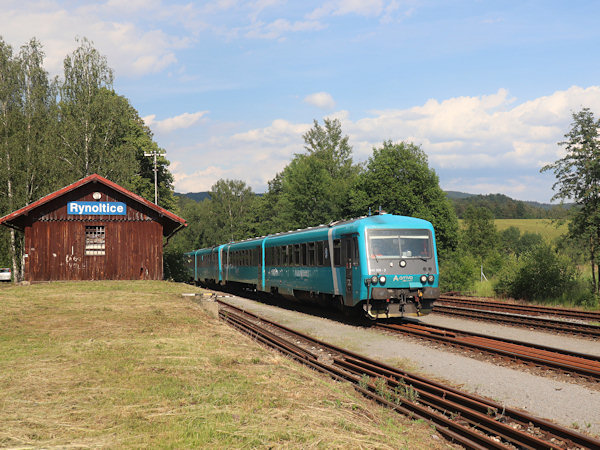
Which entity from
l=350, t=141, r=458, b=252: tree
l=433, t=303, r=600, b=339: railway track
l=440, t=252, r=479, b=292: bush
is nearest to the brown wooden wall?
l=433, t=303, r=600, b=339: railway track

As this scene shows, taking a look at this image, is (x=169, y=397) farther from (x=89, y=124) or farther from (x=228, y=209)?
(x=228, y=209)

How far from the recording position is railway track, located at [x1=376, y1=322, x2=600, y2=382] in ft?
32.2

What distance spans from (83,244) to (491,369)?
2397 cm

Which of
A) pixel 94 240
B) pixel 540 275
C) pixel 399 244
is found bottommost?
pixel 540 275

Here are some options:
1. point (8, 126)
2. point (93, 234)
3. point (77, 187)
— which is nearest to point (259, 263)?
point (93, 234)

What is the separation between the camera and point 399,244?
55.4 ft

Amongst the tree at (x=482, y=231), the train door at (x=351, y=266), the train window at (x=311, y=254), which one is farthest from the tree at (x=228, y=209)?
the train door at (x=351, y=266)

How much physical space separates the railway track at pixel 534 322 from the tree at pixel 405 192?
3065 cm

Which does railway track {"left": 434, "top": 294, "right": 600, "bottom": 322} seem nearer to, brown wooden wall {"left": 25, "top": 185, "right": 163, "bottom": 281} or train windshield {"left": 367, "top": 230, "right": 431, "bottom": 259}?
train windshield {"left": 367, "top": 230, "right": 431, "bottom": 259}

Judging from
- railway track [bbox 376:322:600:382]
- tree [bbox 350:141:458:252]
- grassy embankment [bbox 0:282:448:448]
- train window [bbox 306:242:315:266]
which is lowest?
railway track [bbox 376:322:600:382]

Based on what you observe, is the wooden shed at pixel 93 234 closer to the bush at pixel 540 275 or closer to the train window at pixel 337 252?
the train window at pixel 337 252

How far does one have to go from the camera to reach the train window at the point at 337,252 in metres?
18.0

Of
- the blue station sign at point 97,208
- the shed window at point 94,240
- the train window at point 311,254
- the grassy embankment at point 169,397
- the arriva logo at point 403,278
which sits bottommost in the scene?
the grassy embankment at point 169,397

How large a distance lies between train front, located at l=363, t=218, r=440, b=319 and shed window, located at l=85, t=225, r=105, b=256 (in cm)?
1779
